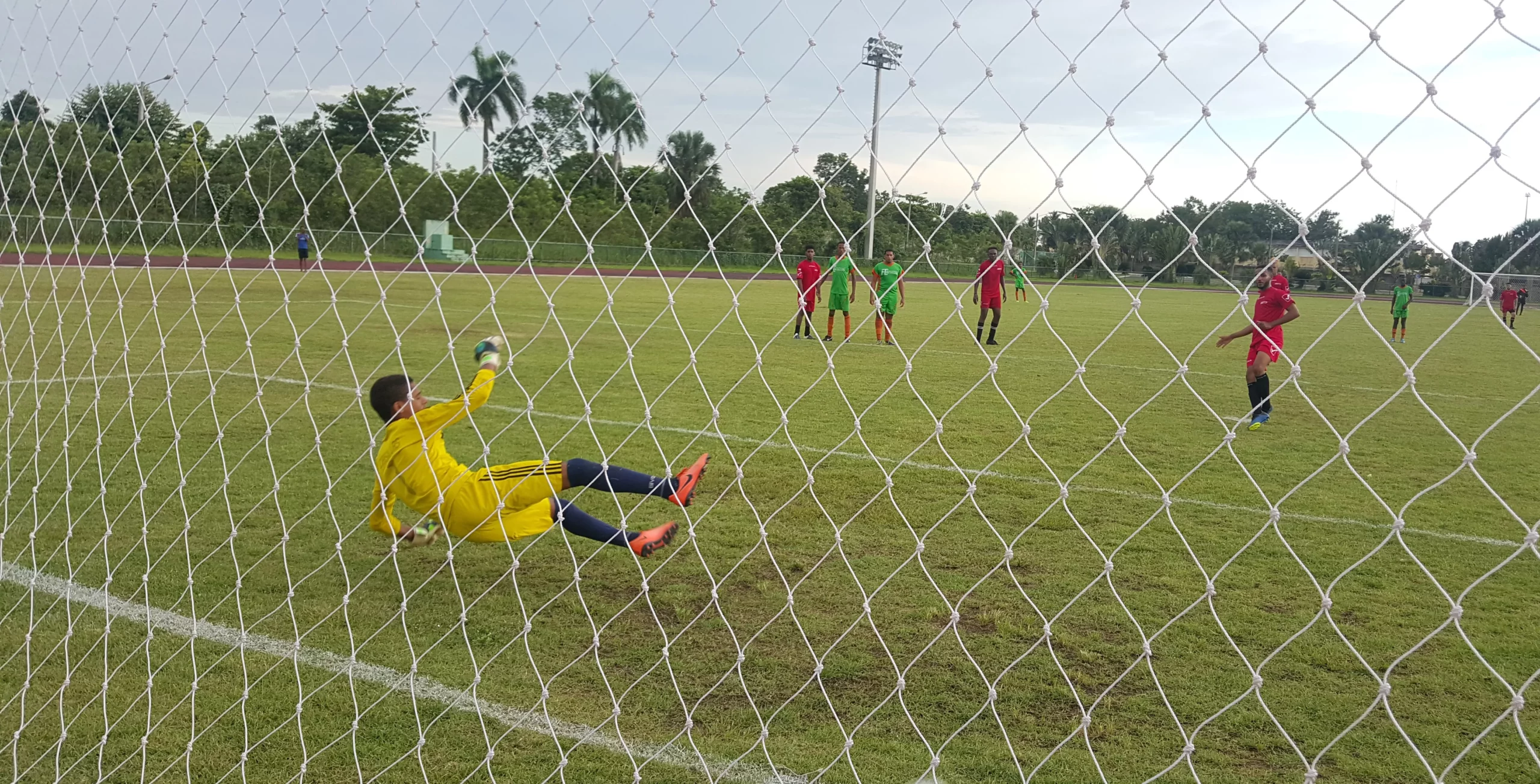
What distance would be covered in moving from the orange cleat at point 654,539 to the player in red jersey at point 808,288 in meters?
1.00

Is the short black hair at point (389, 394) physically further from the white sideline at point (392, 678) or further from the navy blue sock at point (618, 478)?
the white sideline at point (392, 678)

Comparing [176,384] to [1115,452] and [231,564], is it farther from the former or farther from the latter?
[1115,452]

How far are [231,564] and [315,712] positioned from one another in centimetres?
168

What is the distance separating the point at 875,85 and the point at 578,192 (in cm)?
106

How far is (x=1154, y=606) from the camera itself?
4508mm

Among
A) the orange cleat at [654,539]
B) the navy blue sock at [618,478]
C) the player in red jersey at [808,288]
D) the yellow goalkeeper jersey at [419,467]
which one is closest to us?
the player in red jersey at [808,288]

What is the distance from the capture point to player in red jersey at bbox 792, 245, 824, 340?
2.55 m

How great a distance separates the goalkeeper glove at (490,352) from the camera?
12.6ft

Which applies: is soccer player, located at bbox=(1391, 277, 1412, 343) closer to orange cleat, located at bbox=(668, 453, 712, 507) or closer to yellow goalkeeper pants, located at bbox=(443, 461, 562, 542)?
orange cleat, located at bbox=(668, 453, 712, 507)

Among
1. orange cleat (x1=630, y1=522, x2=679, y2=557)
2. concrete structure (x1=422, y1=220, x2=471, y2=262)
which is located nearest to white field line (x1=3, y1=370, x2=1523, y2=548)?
orange cleat (x1=630, y1=522, x2=679, y2=557)

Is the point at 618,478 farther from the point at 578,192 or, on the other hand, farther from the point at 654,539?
the point at 578,192

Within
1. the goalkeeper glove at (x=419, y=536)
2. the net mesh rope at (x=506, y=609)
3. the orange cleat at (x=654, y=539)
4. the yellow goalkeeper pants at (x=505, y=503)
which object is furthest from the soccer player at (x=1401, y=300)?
the goalkeeper glove at (x=419, y=536)

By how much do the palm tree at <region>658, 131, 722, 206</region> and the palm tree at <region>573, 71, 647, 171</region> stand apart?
0.08 metres

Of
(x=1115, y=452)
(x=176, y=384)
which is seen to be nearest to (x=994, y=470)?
(x=1115, y=452)
